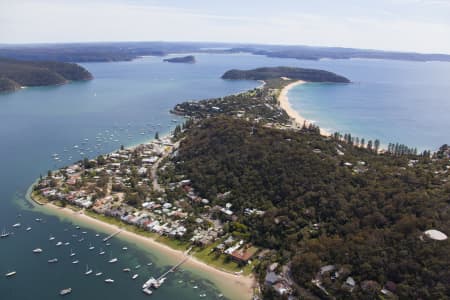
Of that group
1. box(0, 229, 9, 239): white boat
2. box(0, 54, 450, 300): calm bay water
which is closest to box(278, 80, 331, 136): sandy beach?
box(0, 54, 450, 300): calm bay water

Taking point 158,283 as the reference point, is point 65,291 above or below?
below

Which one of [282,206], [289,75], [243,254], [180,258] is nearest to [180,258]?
[180,258]

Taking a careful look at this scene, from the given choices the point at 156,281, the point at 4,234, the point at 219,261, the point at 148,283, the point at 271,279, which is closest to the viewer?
the point at 271,279

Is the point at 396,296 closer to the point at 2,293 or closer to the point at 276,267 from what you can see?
the point at 276,267

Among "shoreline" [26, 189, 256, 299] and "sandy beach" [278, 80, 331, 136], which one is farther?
"sandy beach" [278, 80, 331, 136]

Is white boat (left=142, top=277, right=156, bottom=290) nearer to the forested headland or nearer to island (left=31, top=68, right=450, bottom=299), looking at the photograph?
island (left=31, top=68, right=450, bottom=299)

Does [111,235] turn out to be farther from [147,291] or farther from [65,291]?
[147,291]

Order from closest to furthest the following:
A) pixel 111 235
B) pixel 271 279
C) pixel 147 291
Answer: pixel 271 279
pixel 147 291
pixel 111 235

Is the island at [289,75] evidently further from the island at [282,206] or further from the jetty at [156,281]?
the jetty at [156,281]
